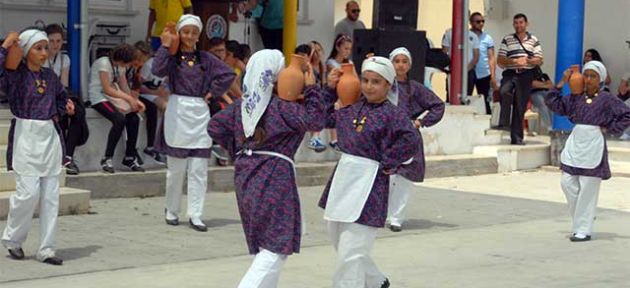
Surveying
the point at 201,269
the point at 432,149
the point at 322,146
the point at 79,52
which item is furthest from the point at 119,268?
the point at 432,149

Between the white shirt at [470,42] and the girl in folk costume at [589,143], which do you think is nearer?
the girl in folk costume at [589,143]

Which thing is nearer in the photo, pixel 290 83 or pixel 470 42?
pixel 290 83

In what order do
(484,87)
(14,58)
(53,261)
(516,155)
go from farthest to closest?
(484,87), (516,155), (53,261), (14,58)

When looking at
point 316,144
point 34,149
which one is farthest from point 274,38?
point 34,149

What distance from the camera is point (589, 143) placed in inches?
449

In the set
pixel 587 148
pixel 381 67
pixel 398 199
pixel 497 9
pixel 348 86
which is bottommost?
pixel 398 199

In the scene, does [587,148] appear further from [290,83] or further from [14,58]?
[14,58]

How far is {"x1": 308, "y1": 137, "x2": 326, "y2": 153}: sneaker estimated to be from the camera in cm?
1522

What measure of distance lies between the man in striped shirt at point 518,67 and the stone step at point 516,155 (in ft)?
0.88

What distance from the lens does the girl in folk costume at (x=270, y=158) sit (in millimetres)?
7449

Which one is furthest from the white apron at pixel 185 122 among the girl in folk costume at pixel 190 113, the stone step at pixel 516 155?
the stone step at pixel 516 155

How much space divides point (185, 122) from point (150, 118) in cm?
241

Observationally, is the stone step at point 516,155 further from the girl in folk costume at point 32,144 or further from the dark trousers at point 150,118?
the girl in folk costume at point 32,144

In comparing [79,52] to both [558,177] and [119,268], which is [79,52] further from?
[558,177]
